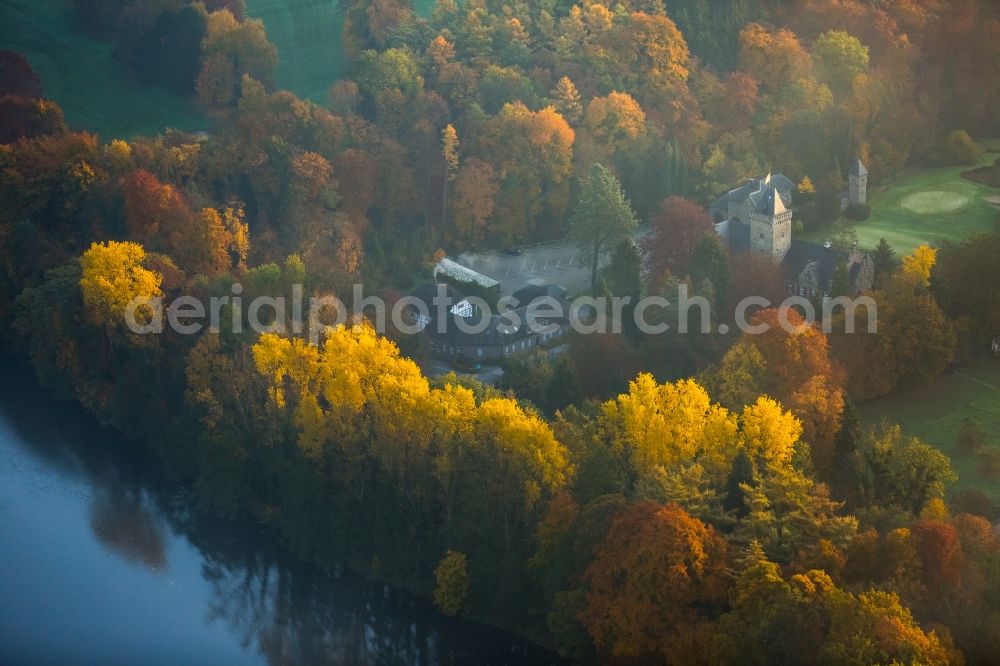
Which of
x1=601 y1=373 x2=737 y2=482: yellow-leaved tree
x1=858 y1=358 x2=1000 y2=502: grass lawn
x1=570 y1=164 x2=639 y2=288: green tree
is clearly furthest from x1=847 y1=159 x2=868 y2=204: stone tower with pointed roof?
x1=601 y1=373 x2=737 y2=482: yellow-leaved tree

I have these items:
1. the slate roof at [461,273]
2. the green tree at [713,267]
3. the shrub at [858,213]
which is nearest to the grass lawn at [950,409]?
the green tree at [713,267]

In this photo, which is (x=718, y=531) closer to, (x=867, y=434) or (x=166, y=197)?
(x=867, y=434)

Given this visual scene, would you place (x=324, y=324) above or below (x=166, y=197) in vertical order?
below

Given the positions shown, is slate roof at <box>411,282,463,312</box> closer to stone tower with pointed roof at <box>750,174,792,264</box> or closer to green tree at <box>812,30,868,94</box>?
stone tower with pointed roof at <box>750,174,792,264</box>

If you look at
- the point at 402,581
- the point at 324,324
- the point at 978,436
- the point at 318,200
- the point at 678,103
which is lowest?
the point at 402,581

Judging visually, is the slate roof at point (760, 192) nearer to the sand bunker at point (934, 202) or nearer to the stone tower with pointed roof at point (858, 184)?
the stone tower with pointed roof at point (858, 184)

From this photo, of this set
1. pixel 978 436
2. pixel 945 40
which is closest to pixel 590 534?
pixel 978 436
